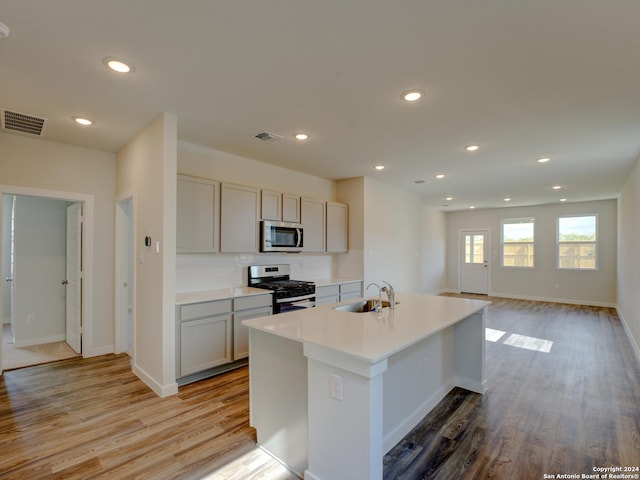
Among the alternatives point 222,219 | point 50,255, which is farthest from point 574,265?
point 50,255

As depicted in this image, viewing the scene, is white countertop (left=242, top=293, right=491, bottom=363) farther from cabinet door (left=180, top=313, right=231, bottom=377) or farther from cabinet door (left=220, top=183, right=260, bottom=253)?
cabinet door (left=220, top=183, right=260, bottom=253)

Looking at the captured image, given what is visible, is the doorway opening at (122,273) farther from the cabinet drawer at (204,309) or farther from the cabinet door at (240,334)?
the cabinet door at (240,334)

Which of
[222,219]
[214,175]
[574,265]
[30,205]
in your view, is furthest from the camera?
[574,265]

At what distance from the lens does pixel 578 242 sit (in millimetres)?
8086

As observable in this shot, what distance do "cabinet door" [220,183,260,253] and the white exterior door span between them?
773 cm

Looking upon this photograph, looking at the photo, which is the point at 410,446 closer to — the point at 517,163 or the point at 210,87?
the point at 210,87

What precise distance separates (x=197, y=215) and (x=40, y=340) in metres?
3.20

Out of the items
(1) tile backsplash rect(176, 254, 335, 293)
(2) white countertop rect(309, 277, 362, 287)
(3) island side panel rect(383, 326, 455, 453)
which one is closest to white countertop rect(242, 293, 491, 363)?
(3) island side panel rect(383, 326, 455, 453)

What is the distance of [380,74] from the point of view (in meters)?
2.26

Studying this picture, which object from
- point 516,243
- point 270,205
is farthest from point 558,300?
point 270,205

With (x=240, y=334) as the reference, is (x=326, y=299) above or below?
above

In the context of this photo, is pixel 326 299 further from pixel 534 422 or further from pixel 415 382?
pixel 534 422

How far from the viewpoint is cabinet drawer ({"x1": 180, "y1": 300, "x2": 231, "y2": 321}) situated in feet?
10.4

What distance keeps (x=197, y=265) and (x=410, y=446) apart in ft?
9.57
